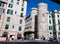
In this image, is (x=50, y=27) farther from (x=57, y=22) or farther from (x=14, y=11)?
(x=14, y=11)

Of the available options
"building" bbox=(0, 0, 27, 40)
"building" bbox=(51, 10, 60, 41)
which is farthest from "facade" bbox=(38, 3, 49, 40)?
"building" bbox=(0, 0, 27, 40)

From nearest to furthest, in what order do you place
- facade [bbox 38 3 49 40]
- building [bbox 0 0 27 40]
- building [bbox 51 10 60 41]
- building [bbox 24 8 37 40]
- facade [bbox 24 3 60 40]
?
building [bbox 0 0 27 40] < facade [bbox 38 3 49 40] < facade [bbox 24 3 60 40] < building [bbox 51 10 60 41] < building [bbox 24 8 37 40]

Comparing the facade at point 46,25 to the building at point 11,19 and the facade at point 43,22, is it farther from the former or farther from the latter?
the building at point 11,19

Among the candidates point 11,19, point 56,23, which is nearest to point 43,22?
point 56,23

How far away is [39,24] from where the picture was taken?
5131cm

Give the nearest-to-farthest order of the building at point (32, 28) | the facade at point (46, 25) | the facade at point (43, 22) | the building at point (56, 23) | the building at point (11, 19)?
the building at point (11, 19)
the facade at point (43, 22)
the facade at point (46, 25)
the building at point (56, 23)
the building at point (32, 28)

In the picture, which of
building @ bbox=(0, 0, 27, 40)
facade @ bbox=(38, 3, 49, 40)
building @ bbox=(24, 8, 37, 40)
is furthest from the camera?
building @ bbox=(24, 8, 37, 40)

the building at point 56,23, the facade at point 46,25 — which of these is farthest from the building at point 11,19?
the building at point 56,23

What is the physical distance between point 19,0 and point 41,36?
2175 cm

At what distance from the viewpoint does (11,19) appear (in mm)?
35875

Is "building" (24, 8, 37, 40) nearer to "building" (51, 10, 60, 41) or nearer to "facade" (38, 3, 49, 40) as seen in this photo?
"facade" (38, 3, 49, 40)

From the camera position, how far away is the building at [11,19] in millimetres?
33906

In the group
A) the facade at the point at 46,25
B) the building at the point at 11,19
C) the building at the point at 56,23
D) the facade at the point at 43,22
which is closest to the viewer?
the building at the point at 11,19

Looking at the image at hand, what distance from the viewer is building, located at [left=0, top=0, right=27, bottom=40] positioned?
33.9 meters
